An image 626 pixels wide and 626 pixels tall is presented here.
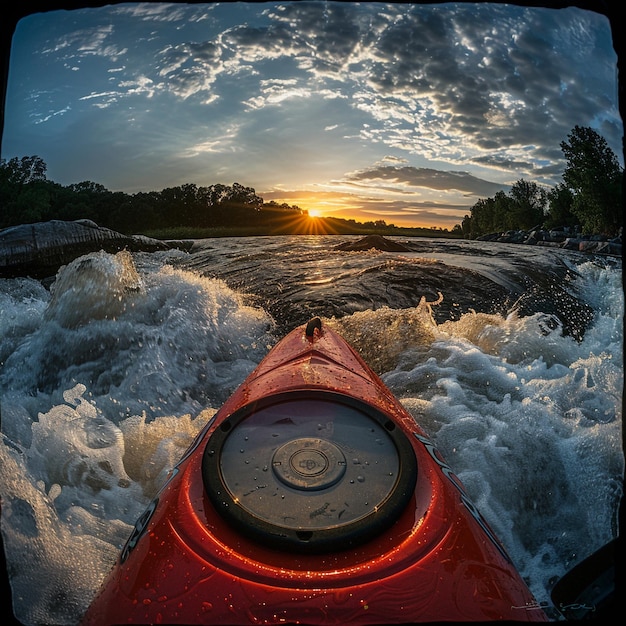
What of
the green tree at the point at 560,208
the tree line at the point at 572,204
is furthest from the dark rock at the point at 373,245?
the green tree at the point at 560,208

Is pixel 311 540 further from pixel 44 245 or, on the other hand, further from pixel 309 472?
pixel 44 245

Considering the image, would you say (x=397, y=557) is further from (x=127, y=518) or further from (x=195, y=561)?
(x=127, y=518)

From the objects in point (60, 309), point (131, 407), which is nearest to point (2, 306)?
point (60, 309)

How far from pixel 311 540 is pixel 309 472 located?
257 mm

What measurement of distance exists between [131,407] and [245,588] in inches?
138

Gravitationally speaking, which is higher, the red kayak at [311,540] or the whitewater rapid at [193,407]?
the red kayak at [311,540]

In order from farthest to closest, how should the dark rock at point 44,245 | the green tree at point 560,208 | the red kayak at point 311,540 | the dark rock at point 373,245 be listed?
1. the green tree at point 560,208
2. the dark rock at point 373,245
3. the dark rock at point 44,245
4. the red kayak at point 311,540

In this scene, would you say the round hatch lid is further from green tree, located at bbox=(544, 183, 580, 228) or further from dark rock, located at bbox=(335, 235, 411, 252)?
green tree, located at bbox=(544, 183, 580, 228)

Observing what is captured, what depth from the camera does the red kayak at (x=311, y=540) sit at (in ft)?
3.45

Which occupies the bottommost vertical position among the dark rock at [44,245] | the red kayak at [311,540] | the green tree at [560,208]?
the green tree at [560,208]

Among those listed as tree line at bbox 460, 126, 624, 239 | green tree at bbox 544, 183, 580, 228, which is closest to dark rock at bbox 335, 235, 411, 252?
tree line at bbox 460, 126, 624, 239

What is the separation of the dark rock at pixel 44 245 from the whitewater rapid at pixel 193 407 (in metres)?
5.52

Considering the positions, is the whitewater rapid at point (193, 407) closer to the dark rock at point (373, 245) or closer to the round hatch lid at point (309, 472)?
the round hatch lid at point (309, 472)

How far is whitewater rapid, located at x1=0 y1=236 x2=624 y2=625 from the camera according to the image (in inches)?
83.7
